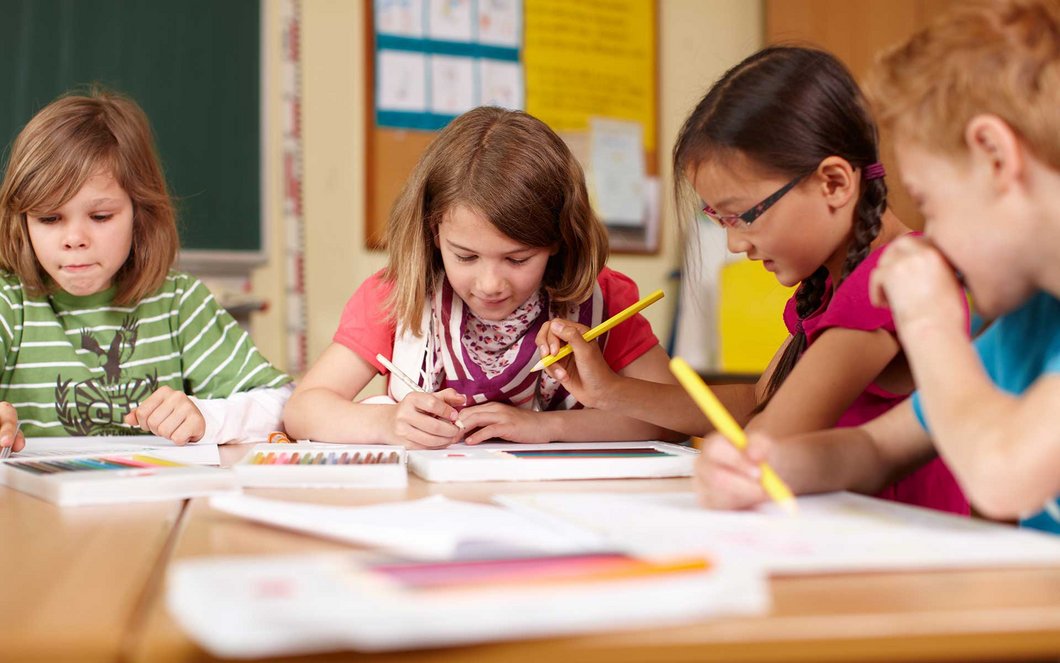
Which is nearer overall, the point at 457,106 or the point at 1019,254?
the point at 1019,254

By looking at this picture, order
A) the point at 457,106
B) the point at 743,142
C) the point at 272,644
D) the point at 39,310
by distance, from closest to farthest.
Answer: the point at 272,644 → the point at 743,142 → the point at 39,310 → the point at 457,106

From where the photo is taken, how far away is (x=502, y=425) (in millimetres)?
1221

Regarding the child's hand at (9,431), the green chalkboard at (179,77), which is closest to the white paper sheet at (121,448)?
the child's hand at (9,431)

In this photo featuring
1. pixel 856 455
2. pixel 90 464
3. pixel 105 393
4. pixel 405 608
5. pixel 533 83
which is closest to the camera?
pixel 405 608

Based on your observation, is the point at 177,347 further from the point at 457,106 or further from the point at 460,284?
the point at 457,106

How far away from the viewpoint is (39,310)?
1.47 meters

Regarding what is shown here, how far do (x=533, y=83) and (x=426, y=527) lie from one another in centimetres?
275

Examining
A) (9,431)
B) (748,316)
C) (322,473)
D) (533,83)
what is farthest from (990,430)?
(533,83)

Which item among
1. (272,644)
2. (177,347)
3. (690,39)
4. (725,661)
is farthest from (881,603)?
(690,39)

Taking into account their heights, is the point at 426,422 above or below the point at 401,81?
below

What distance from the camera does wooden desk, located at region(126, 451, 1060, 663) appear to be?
0.39 meters

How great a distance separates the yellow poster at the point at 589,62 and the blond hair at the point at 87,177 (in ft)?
5.87

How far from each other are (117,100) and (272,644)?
1.43 m

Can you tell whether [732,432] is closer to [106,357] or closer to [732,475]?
[732,475]
